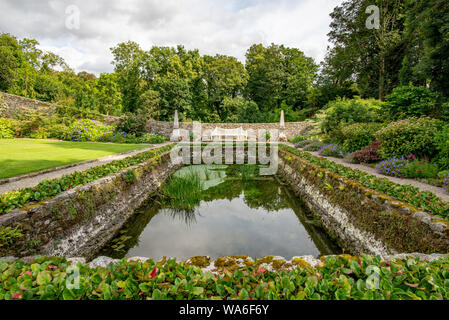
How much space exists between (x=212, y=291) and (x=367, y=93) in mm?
24663

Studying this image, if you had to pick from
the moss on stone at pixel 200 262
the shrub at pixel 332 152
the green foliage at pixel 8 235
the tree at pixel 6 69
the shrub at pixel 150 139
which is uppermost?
the tree at pixel 6 69

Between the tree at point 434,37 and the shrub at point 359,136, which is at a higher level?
the tree at point 434,37

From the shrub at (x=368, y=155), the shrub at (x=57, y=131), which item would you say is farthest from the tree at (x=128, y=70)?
the shrub at (x=368, y=155)

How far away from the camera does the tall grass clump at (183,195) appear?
513 centimetres

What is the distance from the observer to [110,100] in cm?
2950

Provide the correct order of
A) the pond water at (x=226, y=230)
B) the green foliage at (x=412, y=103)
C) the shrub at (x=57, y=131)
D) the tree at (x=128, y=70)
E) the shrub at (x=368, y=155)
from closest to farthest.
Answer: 1. the pond water at (x=226, y=230)
2. the shrub at (x=368, y=155)
3. the green foliage at (x=412, y=103)
4. the shrub at (x=57, y=131)
5. the tree at (x=128, y=70)

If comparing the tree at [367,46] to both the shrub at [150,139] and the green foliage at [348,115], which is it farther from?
the shrub at [150,139]

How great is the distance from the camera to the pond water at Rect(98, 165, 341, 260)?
3.38 m

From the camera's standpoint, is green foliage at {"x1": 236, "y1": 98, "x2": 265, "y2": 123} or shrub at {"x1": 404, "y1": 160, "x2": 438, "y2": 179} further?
green foliage at {"x1": 236, "y1": 98, "x2": 265, "y2": 123}

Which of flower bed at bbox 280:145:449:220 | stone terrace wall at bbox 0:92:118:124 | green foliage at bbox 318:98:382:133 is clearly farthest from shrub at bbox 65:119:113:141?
green foliage at bbox 318:98:382:133

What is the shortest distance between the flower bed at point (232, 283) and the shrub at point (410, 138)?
17.1ft

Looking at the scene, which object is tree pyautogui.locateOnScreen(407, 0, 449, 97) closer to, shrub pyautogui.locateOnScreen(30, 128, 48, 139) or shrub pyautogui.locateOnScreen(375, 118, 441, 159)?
shrub pyautogui.locateOnScreen(375, 118, 441, 159)

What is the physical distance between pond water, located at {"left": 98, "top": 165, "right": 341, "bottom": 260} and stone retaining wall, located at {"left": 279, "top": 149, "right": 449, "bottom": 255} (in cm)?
33

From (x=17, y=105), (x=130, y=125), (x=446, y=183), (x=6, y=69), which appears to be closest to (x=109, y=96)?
(x=6, y=69)
